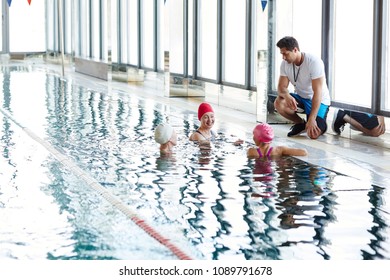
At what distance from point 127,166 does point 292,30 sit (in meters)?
4.91

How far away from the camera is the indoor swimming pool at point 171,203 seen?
5652 millimetres

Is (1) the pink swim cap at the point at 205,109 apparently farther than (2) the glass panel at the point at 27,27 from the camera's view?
No

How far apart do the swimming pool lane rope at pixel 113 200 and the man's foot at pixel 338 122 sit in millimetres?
3631

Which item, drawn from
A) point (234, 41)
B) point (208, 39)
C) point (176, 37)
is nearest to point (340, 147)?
point (234, 41)

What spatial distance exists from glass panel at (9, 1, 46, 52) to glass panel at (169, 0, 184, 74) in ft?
70.1

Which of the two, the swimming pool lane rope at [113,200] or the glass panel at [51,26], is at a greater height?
the glass panel at [51,26]

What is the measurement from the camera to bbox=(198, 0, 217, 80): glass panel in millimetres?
17797

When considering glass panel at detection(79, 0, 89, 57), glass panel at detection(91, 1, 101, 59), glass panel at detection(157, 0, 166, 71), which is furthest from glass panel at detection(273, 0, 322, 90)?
glass panel at detection(79, 0, 89, 57)

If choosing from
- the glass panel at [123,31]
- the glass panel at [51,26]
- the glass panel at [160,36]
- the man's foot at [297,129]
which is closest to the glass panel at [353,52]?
the man's foot at [297,129]

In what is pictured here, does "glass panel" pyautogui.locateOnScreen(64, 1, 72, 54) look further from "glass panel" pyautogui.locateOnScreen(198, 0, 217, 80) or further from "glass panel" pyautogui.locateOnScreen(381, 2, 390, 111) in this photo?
"glass panel" pyautogui.locateOnScreen(381, 2, 390, 111)

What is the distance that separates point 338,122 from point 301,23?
2288 mm

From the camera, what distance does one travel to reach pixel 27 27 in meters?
40.1

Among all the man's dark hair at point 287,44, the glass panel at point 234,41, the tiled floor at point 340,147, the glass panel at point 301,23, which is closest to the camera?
the tiled floor at point 340,147

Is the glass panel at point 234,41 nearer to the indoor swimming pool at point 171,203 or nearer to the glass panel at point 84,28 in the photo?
the indoor swimming pool at point 171,203
